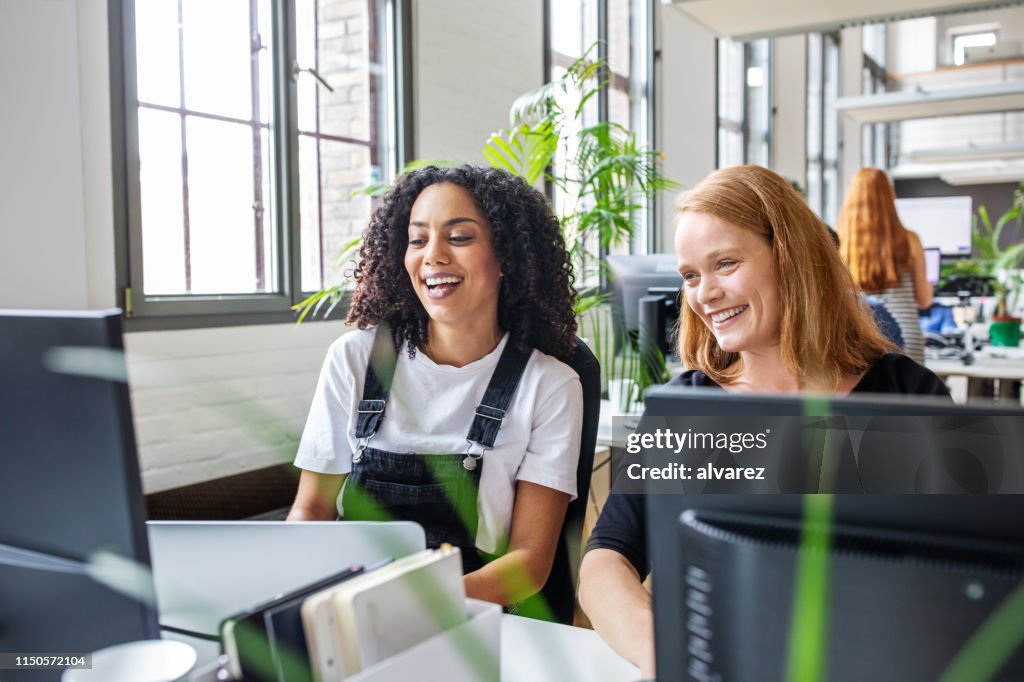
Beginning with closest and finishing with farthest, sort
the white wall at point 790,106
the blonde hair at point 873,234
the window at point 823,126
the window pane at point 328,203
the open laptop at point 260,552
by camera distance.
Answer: the open laptop at point 260,552 < the window pane at point 328,203 < the blonde hair at point 873,234 < the white wall at point 790,106 < the window at point 823,126

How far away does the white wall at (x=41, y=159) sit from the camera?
2.12 metres

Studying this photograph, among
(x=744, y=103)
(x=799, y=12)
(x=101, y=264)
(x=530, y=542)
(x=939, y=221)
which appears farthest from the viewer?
(x=939, y=221)

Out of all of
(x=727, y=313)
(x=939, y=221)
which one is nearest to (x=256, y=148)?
(x=727, y=313)

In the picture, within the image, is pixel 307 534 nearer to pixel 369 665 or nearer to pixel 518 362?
pixel 369 665

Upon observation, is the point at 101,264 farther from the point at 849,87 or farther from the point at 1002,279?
the point at 849,87

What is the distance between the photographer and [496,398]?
1.59m

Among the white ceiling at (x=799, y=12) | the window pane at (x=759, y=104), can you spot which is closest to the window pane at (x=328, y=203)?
the white ceiling at (x=799, y=12)

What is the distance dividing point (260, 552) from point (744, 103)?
7.37m

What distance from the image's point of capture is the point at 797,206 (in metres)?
1.39

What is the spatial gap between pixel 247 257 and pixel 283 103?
539mm

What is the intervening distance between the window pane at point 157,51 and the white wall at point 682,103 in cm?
359

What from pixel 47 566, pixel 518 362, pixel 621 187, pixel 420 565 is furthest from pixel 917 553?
pixel 621 187

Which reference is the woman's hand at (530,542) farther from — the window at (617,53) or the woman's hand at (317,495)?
the window at (617,53)

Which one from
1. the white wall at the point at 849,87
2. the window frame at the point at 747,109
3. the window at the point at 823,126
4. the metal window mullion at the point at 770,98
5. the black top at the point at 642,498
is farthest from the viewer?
the white wall at the point at 849,87
